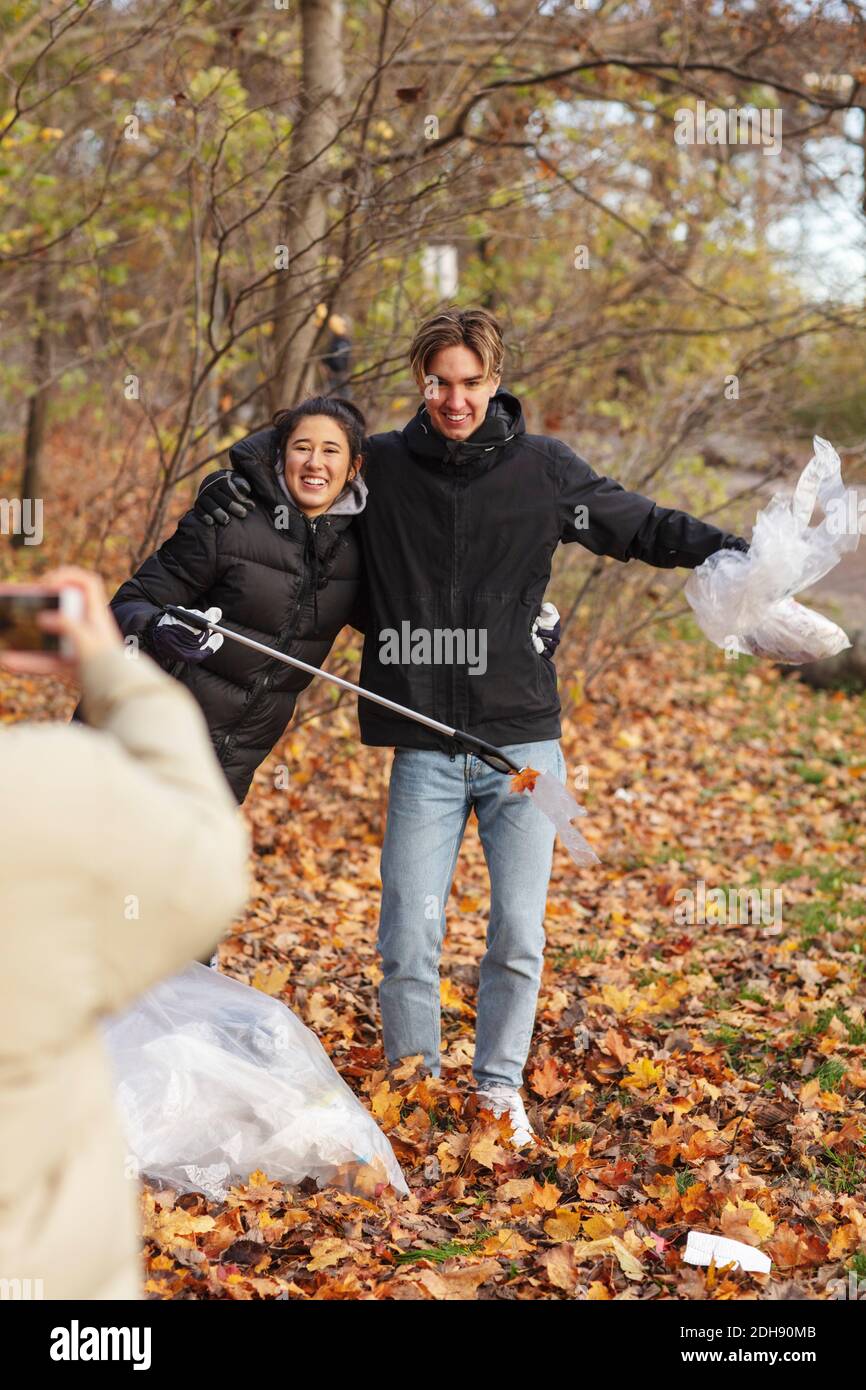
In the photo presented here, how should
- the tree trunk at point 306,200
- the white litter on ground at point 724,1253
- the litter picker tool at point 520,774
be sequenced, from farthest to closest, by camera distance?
the tree trunk at point 306,200 < the litter picker tool at point 520,774 < the white litter on ground at point 724,1253

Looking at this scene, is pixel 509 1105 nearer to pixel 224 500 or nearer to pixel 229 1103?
pixel 229 1103

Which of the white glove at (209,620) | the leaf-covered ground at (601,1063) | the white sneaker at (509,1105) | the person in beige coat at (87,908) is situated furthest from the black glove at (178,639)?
the person in beige coat at (87,908)

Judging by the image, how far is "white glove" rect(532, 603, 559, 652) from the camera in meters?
3.87

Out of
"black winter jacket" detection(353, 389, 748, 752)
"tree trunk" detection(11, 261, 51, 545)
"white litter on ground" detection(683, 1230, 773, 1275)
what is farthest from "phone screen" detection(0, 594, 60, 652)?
"tree trunk" detection(11, 261, 51, 545)

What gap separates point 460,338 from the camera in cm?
367

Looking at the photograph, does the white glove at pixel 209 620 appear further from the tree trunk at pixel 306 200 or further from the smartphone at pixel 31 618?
the tree trunk at pixel 306 200

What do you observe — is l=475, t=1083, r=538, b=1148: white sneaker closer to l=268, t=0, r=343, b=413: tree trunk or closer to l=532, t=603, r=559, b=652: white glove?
l=532, t=603, r=559, b=652: white glove

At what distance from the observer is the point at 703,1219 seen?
135 inches

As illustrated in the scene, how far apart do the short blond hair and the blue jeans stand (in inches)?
41.7

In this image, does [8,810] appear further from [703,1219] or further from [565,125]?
[565,125]

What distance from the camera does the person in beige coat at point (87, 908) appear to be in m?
1.41

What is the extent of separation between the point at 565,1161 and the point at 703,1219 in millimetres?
→ 427

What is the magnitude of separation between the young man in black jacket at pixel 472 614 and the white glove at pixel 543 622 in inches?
1.2
